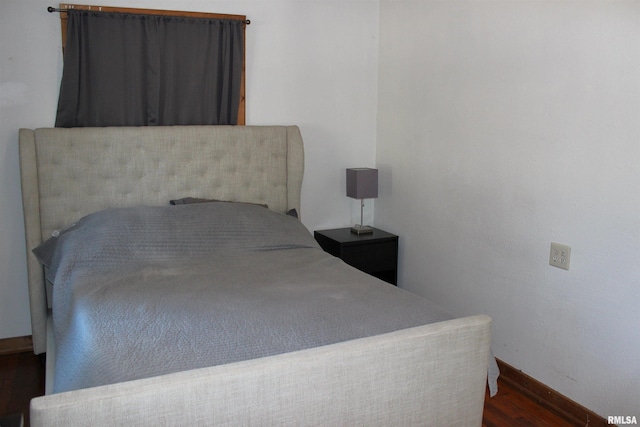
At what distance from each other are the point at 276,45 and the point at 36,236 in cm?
171

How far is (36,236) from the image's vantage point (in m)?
3.08

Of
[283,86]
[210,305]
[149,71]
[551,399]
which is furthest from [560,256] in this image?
[149,71]

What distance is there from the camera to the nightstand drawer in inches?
145

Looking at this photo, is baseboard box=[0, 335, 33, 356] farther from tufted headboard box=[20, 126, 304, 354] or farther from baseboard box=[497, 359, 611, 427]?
baseboard box=[497, 359, 611, 427]

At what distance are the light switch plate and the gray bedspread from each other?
0.74m

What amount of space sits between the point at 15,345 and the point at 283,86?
82.6 inches

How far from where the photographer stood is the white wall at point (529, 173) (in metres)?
2.44

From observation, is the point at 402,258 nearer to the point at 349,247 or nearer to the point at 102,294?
the point at 349,247

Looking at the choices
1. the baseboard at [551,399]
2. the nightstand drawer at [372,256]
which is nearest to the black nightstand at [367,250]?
the nightstand drawer at [372,256]

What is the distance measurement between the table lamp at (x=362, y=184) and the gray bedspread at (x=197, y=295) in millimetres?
544

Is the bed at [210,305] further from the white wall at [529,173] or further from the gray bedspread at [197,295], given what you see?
the white wall at [529,173]

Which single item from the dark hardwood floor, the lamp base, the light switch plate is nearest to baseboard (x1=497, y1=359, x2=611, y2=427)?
the dark hardwood floor

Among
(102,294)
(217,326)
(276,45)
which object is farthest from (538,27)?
(102,294)

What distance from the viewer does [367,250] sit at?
3730 mm
